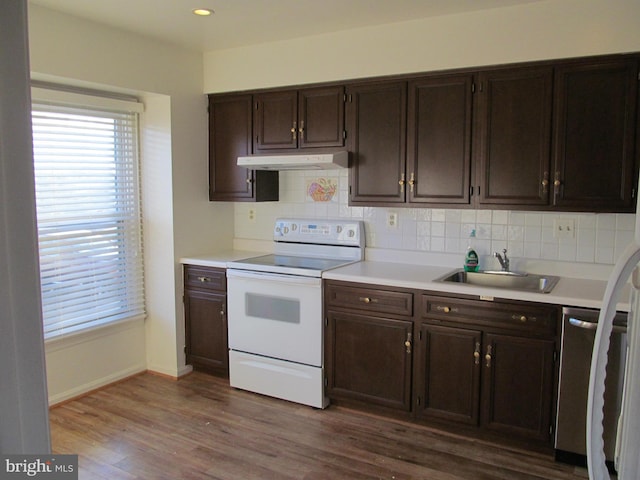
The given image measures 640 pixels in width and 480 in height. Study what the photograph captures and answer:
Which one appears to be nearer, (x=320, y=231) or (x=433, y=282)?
(x=433, y=282)

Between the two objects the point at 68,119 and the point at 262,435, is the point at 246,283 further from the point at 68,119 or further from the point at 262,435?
the point at 68,119

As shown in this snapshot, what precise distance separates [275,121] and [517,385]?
7.97ft

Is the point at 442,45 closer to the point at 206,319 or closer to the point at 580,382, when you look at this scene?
the point at 580,382

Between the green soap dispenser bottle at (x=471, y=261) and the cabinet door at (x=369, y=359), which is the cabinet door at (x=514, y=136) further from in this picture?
the cabinet door at (x=369, y=359)

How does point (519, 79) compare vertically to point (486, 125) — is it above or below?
Answer: above

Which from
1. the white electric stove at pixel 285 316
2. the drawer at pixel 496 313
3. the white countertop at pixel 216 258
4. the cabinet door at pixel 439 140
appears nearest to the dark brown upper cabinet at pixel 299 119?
the cabinet door at pixel 439 140

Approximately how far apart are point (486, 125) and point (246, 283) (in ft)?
6.22

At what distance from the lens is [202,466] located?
9.07ft

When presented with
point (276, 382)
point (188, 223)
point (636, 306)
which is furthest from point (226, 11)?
point (636, 306)

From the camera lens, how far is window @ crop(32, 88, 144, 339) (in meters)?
3.37

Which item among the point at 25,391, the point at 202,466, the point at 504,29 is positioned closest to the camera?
the point at 25,391

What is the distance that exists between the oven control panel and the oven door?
615 mm

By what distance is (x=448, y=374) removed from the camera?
3047 millimetres

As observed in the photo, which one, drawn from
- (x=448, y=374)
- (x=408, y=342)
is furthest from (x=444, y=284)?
(x=448, y=374)
